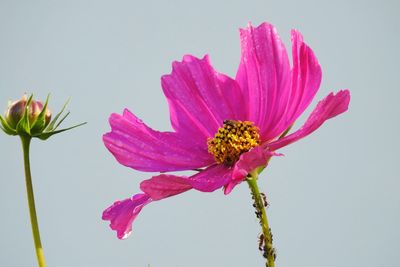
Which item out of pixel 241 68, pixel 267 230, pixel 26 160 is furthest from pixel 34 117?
pixel 267 230

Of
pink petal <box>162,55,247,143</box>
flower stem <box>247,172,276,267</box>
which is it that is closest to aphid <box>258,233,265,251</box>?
flower stem <box>247,172,276,267</box>

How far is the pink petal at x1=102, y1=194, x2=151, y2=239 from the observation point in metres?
0.57

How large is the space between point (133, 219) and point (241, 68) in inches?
9.6

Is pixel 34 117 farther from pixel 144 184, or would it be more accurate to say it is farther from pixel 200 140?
pixel 144 184

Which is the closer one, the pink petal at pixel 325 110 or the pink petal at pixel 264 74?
the pink petal at pixel 325 110

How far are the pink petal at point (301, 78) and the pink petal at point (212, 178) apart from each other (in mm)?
93

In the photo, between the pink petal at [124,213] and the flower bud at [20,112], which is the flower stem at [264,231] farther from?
the flower bud at [20,112]

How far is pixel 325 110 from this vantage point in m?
0.53

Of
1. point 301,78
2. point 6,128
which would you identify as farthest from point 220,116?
point 6,128

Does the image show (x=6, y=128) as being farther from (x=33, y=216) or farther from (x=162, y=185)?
(x=162, y=185)

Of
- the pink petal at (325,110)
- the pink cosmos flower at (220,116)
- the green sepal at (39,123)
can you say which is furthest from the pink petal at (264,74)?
the green sepal at (39,123)

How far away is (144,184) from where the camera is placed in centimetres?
50

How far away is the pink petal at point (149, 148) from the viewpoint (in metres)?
0.65

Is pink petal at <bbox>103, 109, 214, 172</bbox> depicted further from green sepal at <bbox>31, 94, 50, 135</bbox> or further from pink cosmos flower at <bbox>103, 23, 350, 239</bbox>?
green sepal at <bbox>31, 94, 50, 135</bbox>
